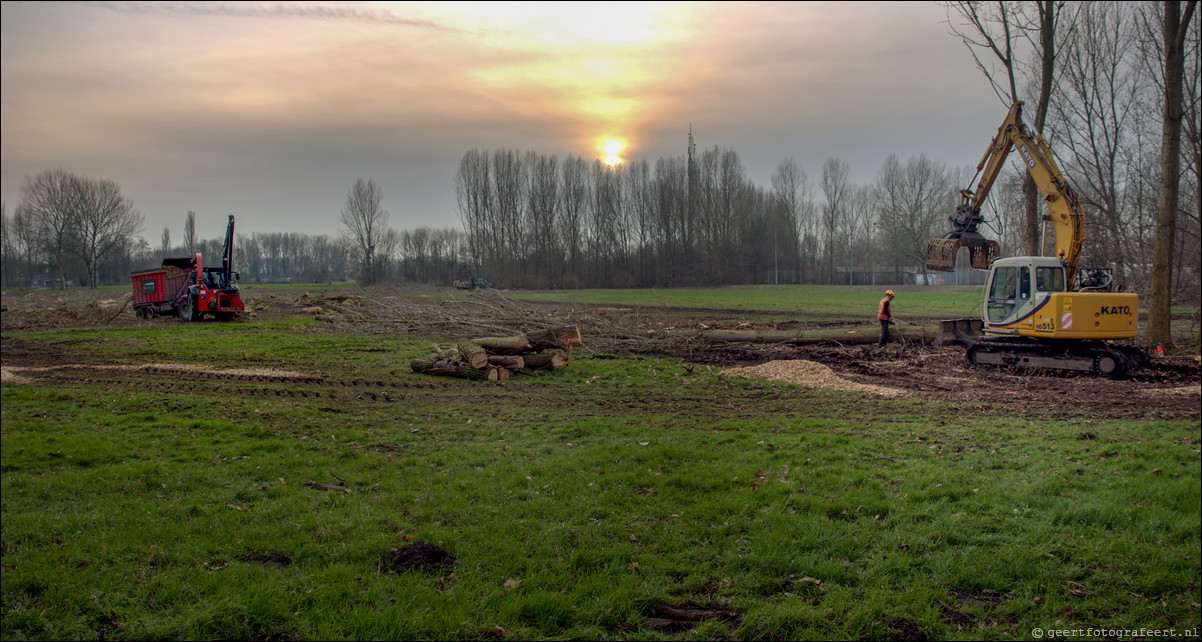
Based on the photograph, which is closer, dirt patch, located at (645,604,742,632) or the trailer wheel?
dirt patch, located at (645,604,742,632)

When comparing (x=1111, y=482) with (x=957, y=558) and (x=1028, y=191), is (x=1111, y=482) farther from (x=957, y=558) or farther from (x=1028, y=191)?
(x=1028, y=191)

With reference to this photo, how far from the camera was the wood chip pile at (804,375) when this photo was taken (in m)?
12.3

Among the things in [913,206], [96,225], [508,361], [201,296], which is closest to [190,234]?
[96,225]

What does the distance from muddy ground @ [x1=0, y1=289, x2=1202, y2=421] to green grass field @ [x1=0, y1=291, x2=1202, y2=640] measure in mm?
792

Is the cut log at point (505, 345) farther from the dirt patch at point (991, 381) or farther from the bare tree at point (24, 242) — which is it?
the bare tree at point (24, 242)

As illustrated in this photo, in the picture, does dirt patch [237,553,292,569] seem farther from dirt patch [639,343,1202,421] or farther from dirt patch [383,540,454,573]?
dirt patch [639,343,1202,421]

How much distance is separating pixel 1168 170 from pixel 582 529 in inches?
574

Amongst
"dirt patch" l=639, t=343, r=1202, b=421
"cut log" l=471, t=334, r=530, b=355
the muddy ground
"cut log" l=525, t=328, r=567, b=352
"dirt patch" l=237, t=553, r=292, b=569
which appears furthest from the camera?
"cut log" l=525, t=328, r=567, b=352

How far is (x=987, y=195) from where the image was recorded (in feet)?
54.6

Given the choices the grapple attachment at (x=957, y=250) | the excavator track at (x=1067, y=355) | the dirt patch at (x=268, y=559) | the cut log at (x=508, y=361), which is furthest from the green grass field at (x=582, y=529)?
the grapple attachment at (x=957, y=250)

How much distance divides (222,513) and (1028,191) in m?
21.0

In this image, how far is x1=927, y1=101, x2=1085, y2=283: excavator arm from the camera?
15.1m

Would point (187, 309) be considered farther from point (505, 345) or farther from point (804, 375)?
point (804, 375)

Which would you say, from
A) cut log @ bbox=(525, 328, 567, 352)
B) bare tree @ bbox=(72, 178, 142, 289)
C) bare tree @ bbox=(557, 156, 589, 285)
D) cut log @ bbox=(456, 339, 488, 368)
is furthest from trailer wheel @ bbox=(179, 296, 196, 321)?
bare tree @ bbox=(557, 156, 589, 285)
